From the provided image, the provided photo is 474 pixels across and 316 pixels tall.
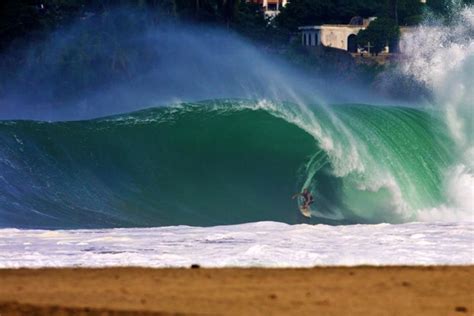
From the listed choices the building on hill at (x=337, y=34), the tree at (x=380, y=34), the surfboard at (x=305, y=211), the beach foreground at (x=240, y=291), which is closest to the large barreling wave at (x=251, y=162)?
the surfboard at (x=305, y=211)

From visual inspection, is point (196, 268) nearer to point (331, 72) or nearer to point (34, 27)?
point (34, 27)

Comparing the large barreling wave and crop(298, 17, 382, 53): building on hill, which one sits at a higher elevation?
the large barreling wave

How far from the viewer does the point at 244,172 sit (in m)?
21.2

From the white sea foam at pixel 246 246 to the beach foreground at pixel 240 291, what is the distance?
407 mm

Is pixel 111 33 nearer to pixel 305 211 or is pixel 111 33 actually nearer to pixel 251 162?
pixel 251 162

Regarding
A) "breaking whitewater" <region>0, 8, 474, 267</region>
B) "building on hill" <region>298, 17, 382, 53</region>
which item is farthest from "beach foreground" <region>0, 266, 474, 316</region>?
"building on hill" <region>298, 17, 382, 53</region>

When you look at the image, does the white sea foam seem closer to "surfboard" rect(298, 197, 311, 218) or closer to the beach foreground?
the beach foreground

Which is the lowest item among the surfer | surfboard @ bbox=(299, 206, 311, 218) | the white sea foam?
A: surfboard @ bbox=(299, 206, 311, 218)

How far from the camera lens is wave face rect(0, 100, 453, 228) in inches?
750

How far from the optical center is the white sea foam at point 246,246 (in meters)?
12.3

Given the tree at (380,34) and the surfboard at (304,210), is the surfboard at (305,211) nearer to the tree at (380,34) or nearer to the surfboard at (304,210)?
the surfboard at (304,210)

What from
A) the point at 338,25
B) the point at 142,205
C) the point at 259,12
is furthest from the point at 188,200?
the point at 338,25

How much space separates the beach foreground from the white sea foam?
41cm

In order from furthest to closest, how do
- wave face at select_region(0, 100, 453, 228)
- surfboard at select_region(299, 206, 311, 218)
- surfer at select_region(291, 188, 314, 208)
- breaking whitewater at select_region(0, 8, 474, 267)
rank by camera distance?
wave face at select_region(0, 100, 453, 228)
surfboard at select_region(299, 206, 311, 218)
surfer at select_region(291, 188, 314, 208)
breaking whitewater at select_region(0, 8, 474, 267)
